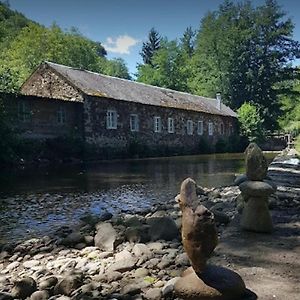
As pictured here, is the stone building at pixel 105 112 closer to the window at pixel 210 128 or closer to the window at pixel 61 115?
the window at pixel 61 115

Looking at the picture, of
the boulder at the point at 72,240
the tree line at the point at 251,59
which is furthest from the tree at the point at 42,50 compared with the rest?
the boulder at the point at 72,240

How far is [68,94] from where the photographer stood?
26312 mm

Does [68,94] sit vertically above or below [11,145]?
above

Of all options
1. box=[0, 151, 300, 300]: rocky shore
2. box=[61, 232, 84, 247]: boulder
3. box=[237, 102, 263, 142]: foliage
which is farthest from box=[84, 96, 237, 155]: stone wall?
box=[61, 232, 84, 247]: boulder

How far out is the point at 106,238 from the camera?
6062 mm

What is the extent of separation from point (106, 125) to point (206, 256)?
24070 millimetres

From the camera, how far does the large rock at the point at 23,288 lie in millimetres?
4234

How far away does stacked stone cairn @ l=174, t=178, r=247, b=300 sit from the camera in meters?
3.52

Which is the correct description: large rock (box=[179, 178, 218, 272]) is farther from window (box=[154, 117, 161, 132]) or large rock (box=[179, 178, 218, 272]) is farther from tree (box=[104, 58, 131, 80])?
tree (box=[104, 58, 131, 80])

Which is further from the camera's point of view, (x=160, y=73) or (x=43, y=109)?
(x=160, y=73)

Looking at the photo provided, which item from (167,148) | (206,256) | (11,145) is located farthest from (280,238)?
(167,148)

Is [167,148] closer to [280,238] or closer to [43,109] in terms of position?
[43,109]

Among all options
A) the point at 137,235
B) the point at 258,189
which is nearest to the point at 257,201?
the point at 258,189

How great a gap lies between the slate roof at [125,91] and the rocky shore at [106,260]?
1984 centimetres
